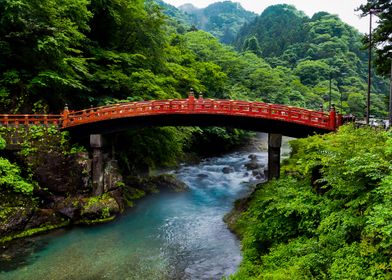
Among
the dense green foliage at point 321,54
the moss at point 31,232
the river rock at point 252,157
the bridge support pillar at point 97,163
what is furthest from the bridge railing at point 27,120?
the dense green foliage at point 321,54

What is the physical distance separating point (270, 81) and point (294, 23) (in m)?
75.0

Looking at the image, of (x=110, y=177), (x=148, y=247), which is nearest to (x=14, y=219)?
(x=110, y=177)

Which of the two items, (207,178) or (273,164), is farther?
(207,178)

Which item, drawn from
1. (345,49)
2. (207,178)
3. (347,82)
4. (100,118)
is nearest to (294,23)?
(345,49)

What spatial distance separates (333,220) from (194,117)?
50.4ft

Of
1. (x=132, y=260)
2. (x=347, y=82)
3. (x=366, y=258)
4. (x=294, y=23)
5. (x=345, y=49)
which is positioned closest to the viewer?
(x=366, y=258)

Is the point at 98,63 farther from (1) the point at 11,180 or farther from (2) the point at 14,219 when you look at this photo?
(2) the point at 14,219

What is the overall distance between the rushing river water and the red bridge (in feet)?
21.9

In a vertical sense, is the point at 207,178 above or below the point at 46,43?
below

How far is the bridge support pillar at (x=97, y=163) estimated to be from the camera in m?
24.7

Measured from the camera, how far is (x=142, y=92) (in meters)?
29.2

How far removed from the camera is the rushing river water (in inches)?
649

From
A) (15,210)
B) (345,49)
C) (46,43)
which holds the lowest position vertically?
(15,210)

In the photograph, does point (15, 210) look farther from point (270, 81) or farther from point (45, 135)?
point (270, 81)
